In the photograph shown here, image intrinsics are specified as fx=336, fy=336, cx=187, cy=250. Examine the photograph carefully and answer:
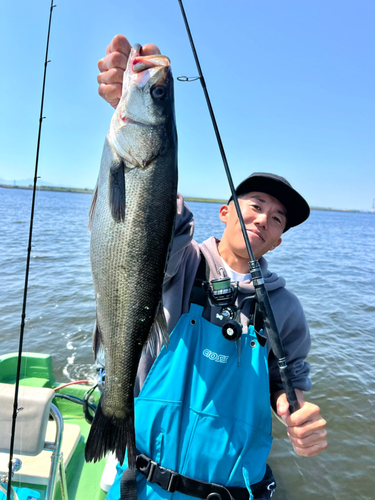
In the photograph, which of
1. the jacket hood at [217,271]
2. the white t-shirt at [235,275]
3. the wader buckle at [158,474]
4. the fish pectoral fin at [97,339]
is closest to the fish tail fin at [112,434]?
the fish pectoral fin at [97,339]

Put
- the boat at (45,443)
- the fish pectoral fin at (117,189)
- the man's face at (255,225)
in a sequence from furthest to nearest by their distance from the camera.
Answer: the man's face at (255,225)
the boat at (45,443)
the fish pectoral fin at (117,189)

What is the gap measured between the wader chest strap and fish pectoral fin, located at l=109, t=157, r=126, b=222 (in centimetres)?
155

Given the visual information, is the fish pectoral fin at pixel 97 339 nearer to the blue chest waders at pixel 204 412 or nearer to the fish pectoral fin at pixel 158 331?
the fish pectoral fin at pixel 158 331

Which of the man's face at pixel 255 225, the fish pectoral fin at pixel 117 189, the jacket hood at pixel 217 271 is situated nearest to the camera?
the fish pectoral fin at pixel 117 189

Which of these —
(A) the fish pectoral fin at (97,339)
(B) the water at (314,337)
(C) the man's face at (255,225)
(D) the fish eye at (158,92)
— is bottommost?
(B) the water at (314,337)

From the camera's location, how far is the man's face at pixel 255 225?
2.61 metres

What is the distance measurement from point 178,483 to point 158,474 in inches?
5.2

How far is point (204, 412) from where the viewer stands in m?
2.09

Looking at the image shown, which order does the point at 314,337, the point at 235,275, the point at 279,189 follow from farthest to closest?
the point at 314,337
the point at 279,189
the point at 235,275

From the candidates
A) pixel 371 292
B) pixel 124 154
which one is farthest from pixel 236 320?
pixel 371 292

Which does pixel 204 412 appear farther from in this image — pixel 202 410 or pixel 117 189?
pixel 117 189

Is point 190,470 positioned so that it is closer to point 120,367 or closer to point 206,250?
point 120,367

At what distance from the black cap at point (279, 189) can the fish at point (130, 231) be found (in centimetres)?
123

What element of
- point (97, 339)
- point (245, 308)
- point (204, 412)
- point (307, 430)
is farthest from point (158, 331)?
point (307, 430)
